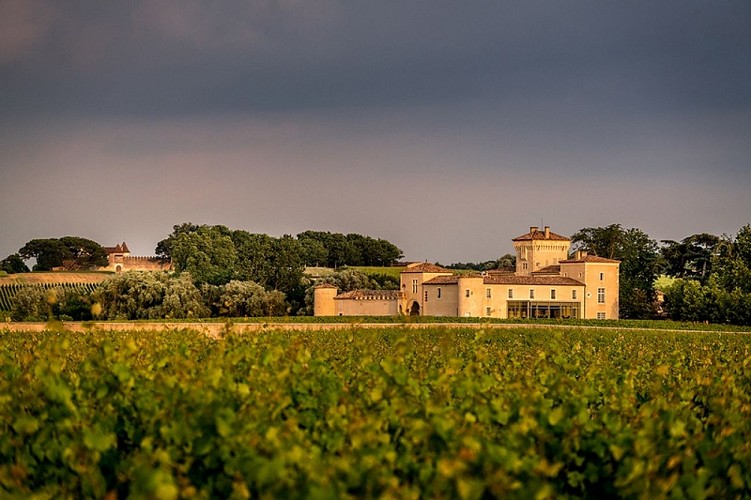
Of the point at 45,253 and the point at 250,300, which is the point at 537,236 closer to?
the point at 250,300

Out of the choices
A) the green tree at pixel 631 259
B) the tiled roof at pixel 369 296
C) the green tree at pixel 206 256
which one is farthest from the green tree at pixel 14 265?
the green tree at pixel 631 259

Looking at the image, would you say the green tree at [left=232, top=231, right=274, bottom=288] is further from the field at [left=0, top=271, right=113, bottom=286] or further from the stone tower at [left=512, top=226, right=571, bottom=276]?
the stone tower at [left=512, top=226, right=571, bottom=276]

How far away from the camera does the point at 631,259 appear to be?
221 ft

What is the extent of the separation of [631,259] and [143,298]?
38378 mm

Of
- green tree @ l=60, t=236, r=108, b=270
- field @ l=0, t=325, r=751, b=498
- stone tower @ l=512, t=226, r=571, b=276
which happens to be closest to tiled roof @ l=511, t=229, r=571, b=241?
stone tower @ l=512, t=226, r=571, b=276

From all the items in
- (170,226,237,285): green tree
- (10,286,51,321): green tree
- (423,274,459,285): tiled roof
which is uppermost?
(170,226,237,285): green tree

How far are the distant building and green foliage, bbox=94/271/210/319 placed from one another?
322 inches

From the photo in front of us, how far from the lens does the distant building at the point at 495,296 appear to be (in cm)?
5166

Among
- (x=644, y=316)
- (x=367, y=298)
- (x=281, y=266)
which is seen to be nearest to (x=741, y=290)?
(x=644, y=316)

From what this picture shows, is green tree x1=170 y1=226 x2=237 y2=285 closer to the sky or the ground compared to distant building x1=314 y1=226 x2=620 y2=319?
closer to the sky

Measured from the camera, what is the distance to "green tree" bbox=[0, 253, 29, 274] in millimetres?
86537

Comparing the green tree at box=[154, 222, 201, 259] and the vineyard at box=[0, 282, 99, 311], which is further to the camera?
the green tree at box=[154, 222, 201, 259]

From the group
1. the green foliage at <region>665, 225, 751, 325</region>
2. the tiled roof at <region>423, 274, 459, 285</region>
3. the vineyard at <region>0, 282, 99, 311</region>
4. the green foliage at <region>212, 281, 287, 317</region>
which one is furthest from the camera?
the vineyard at <region>0, 282, 99, 311</region>

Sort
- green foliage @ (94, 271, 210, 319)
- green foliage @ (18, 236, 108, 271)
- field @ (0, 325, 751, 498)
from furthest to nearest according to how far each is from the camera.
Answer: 1. green foliage @ (18, 236, 108, 271)
2. green foliage @ (94, 271, 210, 319)
3. field @ (0, 325, 751, 498)
